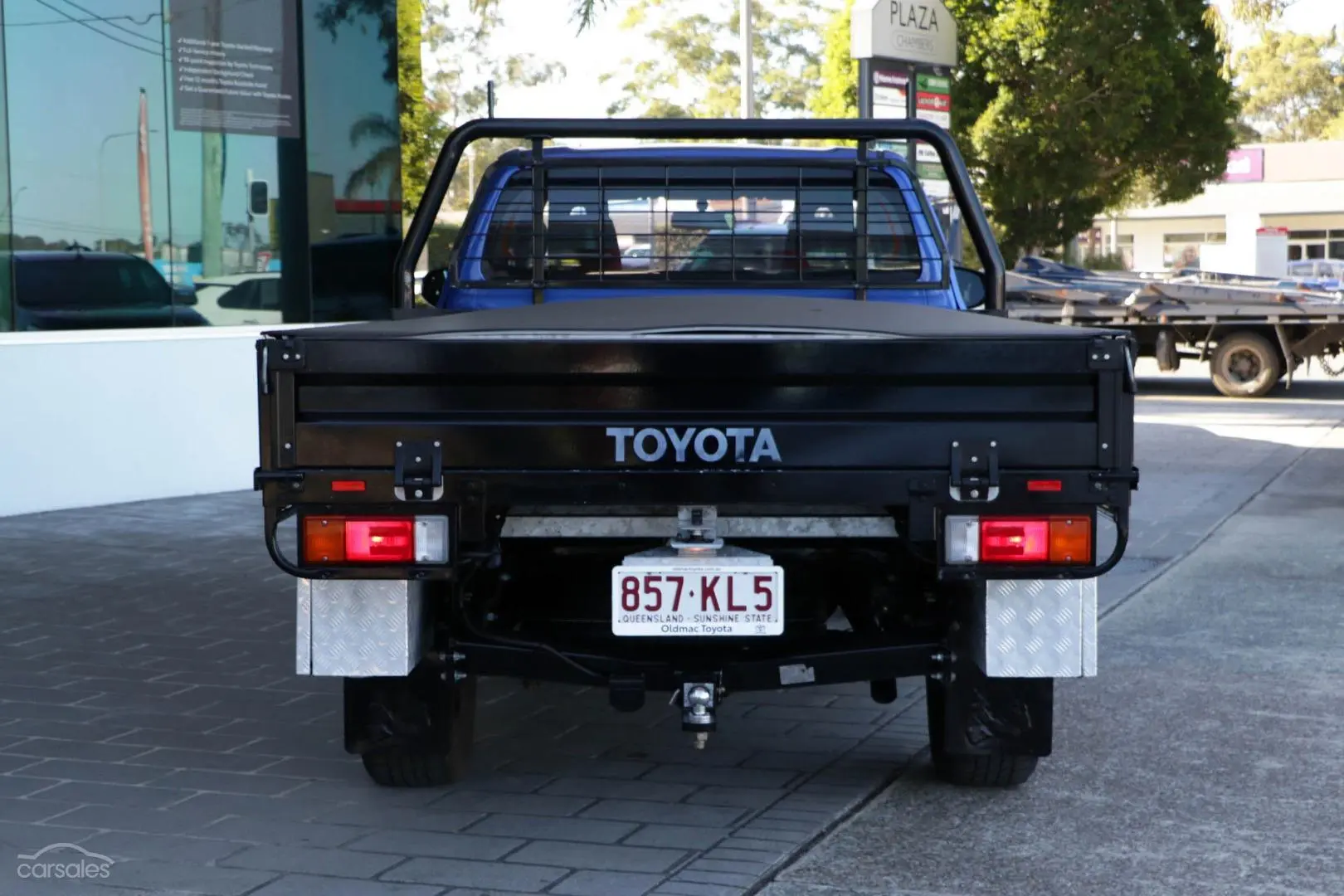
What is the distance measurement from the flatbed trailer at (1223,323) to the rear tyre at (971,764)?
16.0 metres

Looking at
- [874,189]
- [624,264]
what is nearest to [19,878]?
[624,264]

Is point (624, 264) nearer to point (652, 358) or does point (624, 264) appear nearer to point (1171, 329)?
point (652, 358)

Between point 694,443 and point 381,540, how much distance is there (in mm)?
793

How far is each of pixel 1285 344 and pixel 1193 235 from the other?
5380cm

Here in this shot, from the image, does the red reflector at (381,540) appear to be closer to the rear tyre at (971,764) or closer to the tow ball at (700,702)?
the tow ball at (700,702)

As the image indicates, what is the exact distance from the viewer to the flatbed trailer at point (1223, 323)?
2028cm

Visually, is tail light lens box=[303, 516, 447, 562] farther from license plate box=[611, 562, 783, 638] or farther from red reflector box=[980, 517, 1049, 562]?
red reflector box=[980, 517, 1049, 562]

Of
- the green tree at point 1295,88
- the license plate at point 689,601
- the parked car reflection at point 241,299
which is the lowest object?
the license plate at point 689,601

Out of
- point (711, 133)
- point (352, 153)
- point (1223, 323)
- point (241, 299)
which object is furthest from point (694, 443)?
point (1223, 323)

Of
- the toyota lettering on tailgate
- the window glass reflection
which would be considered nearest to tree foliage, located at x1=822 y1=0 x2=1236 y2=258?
the window glass reflection

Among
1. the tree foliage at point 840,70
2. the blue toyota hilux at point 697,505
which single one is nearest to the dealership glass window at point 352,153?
the blue toyota hilux at point 697,505

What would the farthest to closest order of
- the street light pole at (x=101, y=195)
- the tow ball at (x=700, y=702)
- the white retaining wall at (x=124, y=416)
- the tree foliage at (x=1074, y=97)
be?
the tree foliage at (x=1074, y=97)
the street light pole at (x=101, y=195)
the white retaining wall at (x=124, y=416)
the tow ball at (x=700, y=702)

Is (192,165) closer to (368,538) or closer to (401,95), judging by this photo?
(401,95)

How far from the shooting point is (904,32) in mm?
14234
